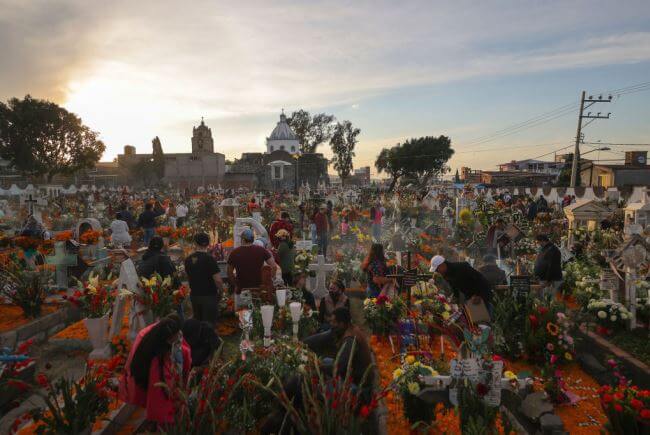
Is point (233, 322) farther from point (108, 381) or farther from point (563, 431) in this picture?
point (563, 431)

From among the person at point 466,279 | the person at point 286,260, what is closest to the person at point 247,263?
the person at point 286,260

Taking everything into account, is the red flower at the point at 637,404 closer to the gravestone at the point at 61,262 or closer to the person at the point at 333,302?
the person at the point at 333,302

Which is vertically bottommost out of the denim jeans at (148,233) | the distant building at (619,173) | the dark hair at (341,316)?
the denim jeans at (148,233)

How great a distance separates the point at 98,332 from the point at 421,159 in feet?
212

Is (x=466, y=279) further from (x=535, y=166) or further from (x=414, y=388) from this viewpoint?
(x=535, y=166)

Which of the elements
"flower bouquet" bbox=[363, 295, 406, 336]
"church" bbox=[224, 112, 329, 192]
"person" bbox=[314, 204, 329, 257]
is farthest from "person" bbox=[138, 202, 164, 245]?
"church" bbox=[224, 112, 329, 192]

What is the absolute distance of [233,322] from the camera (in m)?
7.77

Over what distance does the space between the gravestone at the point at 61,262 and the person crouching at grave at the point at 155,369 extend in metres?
6.07

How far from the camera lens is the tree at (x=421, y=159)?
222 feet

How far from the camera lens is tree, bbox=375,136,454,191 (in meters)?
67.6

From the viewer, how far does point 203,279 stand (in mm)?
6180

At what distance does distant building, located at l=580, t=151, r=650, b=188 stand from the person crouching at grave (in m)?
37.9

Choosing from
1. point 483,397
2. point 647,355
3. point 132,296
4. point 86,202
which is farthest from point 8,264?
point 86,202

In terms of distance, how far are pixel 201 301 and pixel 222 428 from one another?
2.79 metres
